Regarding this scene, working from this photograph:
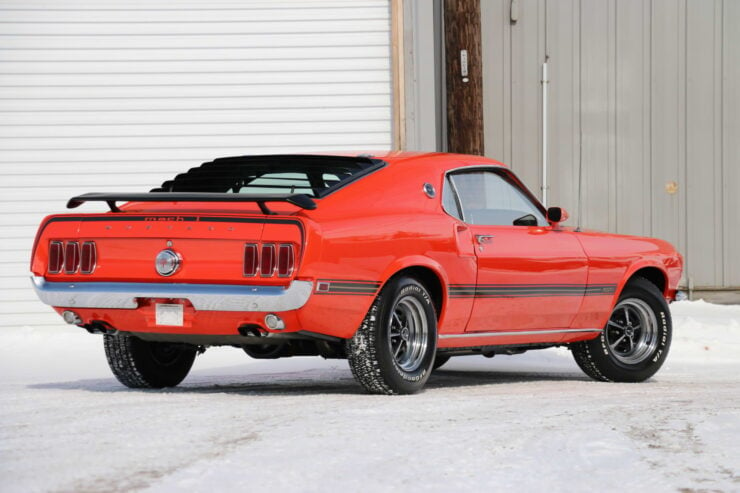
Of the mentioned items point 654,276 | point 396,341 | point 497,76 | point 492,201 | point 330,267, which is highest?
point 497,76

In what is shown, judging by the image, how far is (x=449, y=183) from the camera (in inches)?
332

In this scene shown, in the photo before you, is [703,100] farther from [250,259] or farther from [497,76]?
[250,259]

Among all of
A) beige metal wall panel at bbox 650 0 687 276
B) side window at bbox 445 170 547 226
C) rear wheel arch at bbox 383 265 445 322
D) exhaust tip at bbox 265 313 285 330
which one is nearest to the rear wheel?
exhaust tip at bbox 265 313 285 330

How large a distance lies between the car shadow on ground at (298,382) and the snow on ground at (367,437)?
0.03 meters

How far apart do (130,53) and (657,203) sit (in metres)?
6.62

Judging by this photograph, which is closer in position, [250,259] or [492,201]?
[250,259]

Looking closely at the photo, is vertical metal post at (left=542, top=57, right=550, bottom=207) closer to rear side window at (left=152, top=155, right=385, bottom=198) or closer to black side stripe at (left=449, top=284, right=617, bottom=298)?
black side stripe at (left=449, top=284, right=617, bottom=298)

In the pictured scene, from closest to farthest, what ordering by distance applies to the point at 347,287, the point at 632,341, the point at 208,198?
the point at 347,287
the point at 208,198
the point at 632,341

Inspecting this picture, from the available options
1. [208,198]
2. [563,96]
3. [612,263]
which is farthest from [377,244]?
[563,96]

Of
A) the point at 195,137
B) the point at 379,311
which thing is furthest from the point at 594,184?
the point at 379,311

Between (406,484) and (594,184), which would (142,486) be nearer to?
(406,484)

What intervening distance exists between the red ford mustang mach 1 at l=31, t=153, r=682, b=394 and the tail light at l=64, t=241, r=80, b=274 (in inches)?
0.5

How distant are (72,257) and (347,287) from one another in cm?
160

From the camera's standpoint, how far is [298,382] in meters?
9.39
